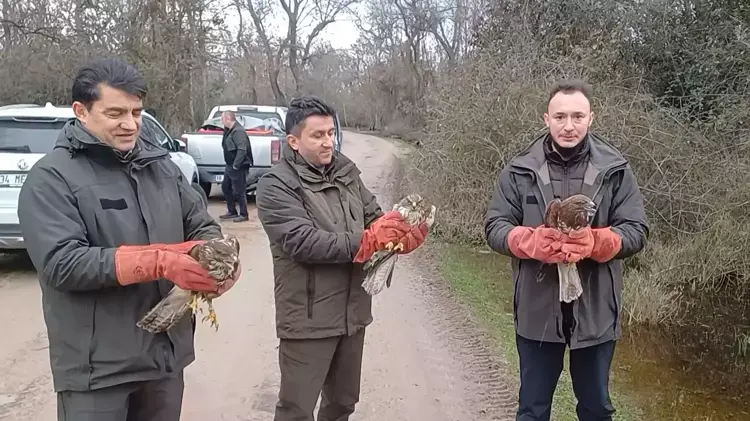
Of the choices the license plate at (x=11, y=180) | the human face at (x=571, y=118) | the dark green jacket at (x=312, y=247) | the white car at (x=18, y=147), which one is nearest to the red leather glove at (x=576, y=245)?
the human face at (x=571, y=118)

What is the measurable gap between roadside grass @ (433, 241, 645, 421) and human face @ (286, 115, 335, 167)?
8.32ft

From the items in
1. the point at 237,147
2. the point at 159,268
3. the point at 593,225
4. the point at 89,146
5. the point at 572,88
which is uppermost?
the point at 572,88

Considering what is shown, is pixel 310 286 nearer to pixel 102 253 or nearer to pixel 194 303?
pixel 194 303

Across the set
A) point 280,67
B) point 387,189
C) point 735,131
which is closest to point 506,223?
point 735,131

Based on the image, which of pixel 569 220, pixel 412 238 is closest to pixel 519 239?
pixel 569 220

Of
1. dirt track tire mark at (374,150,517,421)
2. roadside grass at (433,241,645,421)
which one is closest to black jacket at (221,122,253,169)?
roadside grass at (433,241,645,421)

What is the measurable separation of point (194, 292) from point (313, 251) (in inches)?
25.6

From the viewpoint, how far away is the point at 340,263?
10.4ft

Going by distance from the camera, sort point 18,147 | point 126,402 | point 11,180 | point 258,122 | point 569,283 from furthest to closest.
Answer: point 258,122 → point 18,147 → point 11,180 → point 569,283 → point 126,402

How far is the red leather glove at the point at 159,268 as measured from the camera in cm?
234

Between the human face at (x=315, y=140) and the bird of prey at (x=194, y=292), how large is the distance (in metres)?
0.78

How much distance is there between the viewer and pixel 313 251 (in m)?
3.02

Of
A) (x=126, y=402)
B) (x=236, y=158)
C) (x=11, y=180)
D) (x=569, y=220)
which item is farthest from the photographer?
(x=236, y=158)

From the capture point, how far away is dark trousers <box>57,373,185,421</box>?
95.7 inches
